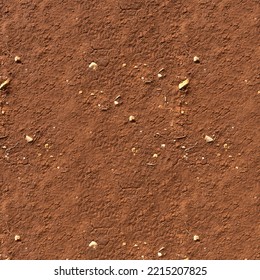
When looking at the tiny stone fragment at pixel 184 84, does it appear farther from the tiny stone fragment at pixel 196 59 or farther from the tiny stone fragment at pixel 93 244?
the tiny stone fragment at pixel 93 244

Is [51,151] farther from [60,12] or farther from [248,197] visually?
[248,197]

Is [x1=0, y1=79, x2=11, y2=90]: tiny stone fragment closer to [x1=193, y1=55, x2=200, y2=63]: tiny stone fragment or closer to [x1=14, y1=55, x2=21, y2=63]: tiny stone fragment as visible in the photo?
[x1=14, y1=55, x2=21, y2=63]: tiny stone fragment

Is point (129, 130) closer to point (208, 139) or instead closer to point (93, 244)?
point (208, 139)

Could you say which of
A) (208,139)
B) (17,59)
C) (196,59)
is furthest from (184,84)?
(17,59)

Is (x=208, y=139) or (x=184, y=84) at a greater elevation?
(x=184, y=84)

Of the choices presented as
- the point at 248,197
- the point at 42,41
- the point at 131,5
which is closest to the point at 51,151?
the point at 42,41

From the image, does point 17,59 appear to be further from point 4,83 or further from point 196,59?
point 196,59

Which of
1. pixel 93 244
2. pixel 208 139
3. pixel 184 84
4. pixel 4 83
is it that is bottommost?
pixel 93 244

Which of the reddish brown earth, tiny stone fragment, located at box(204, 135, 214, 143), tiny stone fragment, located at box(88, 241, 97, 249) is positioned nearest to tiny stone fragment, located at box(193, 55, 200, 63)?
the reddish brown earth
